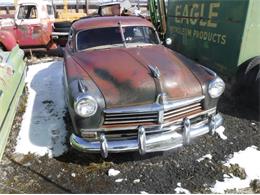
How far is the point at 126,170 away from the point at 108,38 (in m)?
2.29

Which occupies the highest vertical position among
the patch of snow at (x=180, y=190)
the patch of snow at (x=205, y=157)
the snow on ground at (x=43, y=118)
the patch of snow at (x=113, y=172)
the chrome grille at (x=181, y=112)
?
the chrome grille at (x=181, y=112)

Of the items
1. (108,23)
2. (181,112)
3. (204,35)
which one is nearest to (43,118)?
(108,23)

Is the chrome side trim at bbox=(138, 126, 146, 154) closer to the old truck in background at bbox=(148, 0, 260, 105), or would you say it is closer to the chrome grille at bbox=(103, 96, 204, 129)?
the chrome grille at bbox=(103, 96, 204, 129)

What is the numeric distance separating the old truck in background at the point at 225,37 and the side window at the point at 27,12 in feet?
16.3

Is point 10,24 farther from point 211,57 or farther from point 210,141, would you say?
point 210,141

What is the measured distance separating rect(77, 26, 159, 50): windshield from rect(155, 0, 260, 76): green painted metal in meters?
1.65

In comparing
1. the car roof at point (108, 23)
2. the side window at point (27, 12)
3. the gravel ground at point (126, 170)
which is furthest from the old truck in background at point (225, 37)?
the side window at point (27, 12)

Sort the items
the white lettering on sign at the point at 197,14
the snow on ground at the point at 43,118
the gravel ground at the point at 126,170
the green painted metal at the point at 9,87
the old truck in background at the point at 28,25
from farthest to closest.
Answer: the old truck in background at the point at 28,25
the white lettering on sign at the point at 197,14
the snow on ground at the point at 43,118
the green painted metal at the point at 9,87
the gravel ground at the point at 126,170

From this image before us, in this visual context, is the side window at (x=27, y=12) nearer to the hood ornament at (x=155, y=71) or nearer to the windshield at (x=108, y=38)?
the windshield at (x=108, y=38)

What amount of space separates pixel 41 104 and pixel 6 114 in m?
1.58

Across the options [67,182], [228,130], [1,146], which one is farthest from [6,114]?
[228,130]

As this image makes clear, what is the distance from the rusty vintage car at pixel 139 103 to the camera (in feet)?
12.0

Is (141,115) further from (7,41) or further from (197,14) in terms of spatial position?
(7,41)

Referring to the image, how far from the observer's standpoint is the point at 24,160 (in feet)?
13.8
